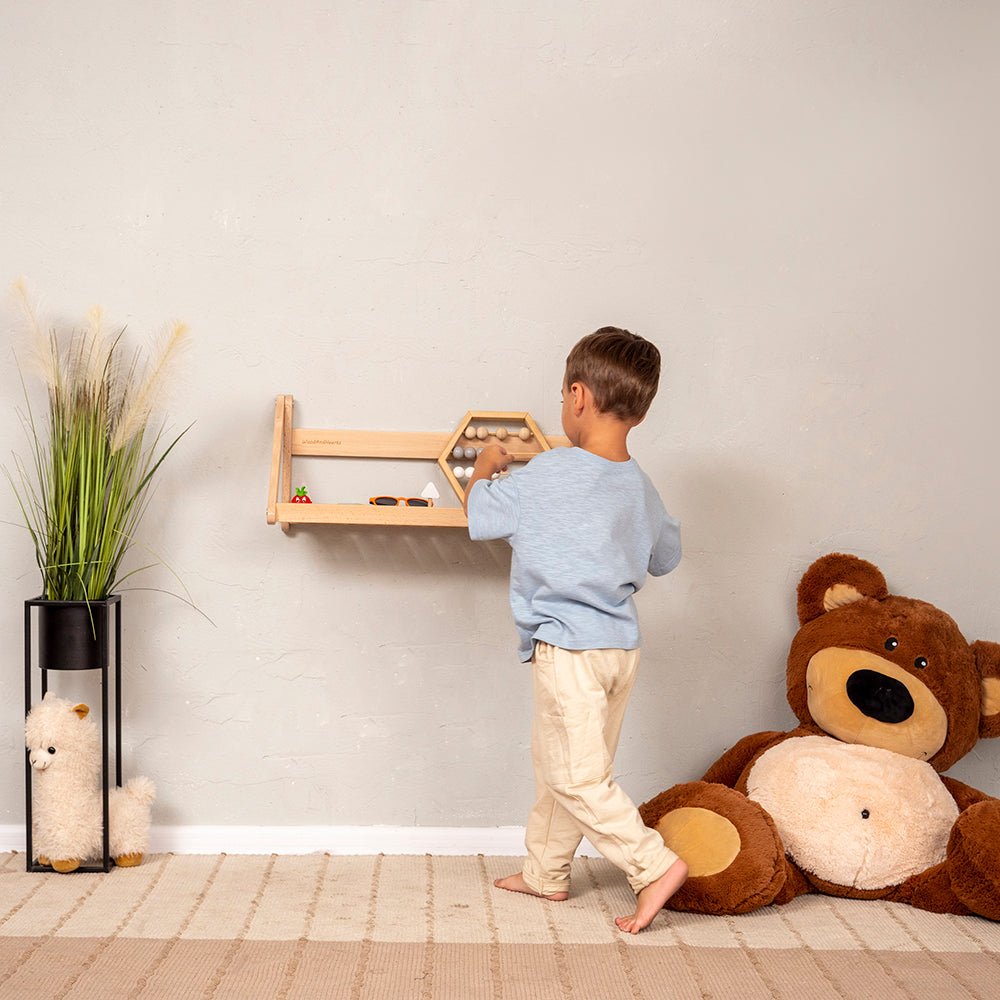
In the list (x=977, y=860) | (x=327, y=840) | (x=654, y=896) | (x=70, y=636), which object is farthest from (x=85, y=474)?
(x=977, y=860)

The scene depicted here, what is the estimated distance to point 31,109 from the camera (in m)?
1.83

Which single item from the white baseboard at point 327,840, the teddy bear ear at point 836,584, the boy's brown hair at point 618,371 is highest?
the boy's brown hair at point 618,371

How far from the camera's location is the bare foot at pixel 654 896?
149 cm

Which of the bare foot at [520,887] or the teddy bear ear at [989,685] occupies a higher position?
the teddy bear ear at [989,685]

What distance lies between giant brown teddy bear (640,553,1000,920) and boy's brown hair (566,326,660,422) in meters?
0.56

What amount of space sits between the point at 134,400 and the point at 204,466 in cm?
19

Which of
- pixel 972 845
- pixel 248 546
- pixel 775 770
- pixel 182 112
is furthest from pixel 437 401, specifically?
pixel 972 845

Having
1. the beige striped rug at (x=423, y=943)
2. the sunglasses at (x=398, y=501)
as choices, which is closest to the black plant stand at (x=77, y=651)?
the beige striped rug at (x=423, y=943)

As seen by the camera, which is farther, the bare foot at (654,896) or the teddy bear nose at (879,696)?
the teddy bear nose at (879,696)

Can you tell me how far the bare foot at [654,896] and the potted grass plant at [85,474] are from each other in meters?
1.01

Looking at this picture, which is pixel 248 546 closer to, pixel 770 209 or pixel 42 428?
pixel 42 428

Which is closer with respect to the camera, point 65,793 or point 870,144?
point 65,793

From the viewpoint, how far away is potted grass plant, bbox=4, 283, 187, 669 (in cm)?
169

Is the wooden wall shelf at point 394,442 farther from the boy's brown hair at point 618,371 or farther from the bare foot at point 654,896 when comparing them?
the bare foot at point 654,896
